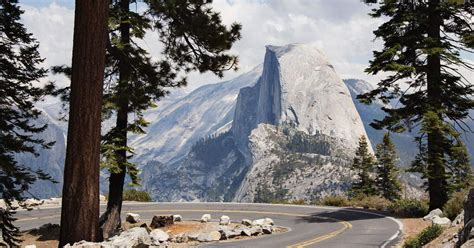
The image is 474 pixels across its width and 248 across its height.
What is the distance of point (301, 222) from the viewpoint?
2362cm

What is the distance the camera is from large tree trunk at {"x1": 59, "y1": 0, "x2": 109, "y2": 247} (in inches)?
237

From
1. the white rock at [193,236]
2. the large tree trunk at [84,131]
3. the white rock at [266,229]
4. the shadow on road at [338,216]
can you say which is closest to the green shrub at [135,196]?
the shadow on road at [338,216]

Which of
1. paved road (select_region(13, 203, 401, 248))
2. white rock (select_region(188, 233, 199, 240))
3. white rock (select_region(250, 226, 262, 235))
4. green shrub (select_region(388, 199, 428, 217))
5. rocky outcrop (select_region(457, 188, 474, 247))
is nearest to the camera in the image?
rocky outcrop (select_region(457, 188, 474, 247))

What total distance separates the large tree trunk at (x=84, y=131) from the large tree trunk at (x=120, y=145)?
10334mm

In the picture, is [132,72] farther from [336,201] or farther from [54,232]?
[336,201]

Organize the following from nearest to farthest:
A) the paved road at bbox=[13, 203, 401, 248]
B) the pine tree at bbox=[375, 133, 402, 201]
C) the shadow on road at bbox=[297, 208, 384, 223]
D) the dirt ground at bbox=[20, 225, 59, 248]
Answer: the paved road at bbox=[13, 203, 401, 248], the dirt ground at bbox=[20, 225, 59, 248], the shadow on road at bbox=[297, 208, 384, 223], the pine tree at bbox=[375, 133, 402, 201]

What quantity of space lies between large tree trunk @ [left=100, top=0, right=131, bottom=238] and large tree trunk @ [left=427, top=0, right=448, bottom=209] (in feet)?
44.8

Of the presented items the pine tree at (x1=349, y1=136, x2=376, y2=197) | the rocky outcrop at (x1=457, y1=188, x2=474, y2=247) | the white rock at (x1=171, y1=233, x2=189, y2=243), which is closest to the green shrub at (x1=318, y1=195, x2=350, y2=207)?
the white rock at (x1=171, y1=233, x2=189, y2=243)

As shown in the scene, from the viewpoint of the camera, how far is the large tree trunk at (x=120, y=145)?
1673cm

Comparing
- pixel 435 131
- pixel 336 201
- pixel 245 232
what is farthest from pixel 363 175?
pixel 245 232

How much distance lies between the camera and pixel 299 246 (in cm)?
1521

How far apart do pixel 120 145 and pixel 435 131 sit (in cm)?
1427

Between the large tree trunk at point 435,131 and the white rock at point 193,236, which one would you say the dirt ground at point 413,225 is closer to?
the large tree trunk at point 435,131

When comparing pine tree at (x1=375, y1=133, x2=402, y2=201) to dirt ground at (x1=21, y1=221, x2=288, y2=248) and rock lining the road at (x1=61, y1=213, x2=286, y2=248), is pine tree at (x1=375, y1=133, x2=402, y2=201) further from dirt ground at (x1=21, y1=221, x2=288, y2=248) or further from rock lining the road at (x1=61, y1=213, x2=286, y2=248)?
dirt ground at (x1=21, y1=221, x2=288, y2=248)
